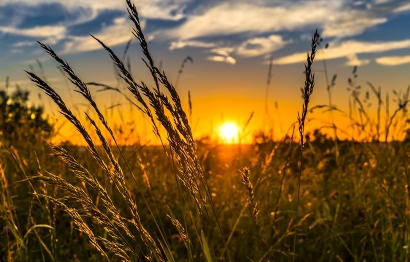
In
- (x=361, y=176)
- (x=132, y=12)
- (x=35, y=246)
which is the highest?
(x=132, y=12)

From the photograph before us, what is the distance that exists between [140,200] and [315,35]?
2995 mm

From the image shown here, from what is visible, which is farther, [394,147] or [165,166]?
[165,166]

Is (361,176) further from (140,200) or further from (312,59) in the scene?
(312,59)

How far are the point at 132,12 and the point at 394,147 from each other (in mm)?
3233

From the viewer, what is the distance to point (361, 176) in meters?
4.26

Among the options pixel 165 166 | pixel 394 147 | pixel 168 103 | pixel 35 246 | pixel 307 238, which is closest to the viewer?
pixel 168 103

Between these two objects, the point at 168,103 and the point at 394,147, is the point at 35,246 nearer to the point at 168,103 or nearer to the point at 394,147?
the point at 168,103

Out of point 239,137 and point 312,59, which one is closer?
point 312,59

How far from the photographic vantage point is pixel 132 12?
53.9 inches

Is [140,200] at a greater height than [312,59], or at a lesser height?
lesser

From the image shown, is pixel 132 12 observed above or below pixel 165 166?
above

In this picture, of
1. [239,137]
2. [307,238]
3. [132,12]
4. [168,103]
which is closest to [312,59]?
[168,103]

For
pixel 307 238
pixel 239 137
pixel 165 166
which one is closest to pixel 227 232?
pixel 307 238

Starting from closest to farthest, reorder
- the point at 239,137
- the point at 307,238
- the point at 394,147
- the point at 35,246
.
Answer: the point at 35,246 → the point at 307,238 → the point at 394,147 → the point at 239,137
